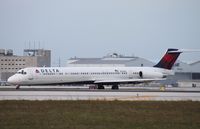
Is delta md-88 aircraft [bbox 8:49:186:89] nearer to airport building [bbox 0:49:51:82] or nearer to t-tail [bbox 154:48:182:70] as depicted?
t-tail [bbox 154:48:182:70]

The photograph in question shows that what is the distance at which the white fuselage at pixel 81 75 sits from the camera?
2473 inches

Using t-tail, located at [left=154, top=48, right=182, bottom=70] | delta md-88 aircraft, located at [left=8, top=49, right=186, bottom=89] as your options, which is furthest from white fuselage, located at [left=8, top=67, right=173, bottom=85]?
Result: t-tail, located at [left=154, top=48, right=182, bottom=70]
